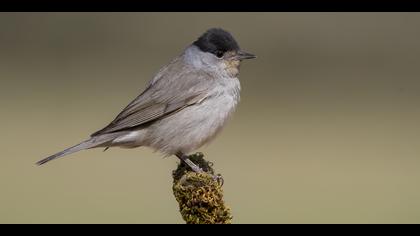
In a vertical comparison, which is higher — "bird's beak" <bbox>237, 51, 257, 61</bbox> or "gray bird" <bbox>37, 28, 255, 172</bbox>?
"bird's beak" <bbox>237, 51, 257, 61</bbox>

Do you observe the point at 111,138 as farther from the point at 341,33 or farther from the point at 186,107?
the point at 341,33

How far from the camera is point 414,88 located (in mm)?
13195

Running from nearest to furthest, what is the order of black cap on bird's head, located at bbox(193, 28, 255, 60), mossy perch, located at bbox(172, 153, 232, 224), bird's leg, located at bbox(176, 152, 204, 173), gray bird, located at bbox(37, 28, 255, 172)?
mossy perch, located at bbox(172, 153, 232, 224)
bird's leg, located at bbox(176, 152, 204, 173)
gray bird, located at bbox(37, 28, 255, 172)
black cap on bird's head, located at bbox(193, 28, 255, 60)

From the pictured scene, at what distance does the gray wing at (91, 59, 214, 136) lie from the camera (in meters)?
5.83

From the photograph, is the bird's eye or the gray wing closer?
the gray wing

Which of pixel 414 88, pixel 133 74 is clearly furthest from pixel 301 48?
pixel 133 74

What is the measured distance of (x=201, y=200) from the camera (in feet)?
13.6

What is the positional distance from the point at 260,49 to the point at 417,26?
9.98 ft

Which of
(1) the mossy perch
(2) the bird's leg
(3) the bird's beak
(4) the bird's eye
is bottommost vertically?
(1) the mossy perch

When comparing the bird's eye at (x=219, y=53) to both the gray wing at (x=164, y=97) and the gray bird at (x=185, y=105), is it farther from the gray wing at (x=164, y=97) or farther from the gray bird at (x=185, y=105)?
the gray wing at (x=164, y=97)

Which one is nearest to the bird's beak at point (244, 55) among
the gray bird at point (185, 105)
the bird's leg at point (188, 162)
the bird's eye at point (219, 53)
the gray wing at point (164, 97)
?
the gray bird at point (185, 105)

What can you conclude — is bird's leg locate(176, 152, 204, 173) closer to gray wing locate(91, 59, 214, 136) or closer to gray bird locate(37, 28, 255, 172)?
gray bird locate(37, 28, 255, 172)

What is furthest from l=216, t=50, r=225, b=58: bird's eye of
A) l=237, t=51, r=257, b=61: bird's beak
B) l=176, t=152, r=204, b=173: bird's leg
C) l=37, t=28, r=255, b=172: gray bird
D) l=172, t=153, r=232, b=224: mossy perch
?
l=172, t=153, r=232, b=224: mossy perch

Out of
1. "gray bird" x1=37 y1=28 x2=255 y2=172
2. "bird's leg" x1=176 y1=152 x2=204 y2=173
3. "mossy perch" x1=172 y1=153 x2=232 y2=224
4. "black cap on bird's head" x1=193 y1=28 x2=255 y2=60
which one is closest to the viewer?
"mossy perch" x1=172 y1=153 x2=232 y2=224
